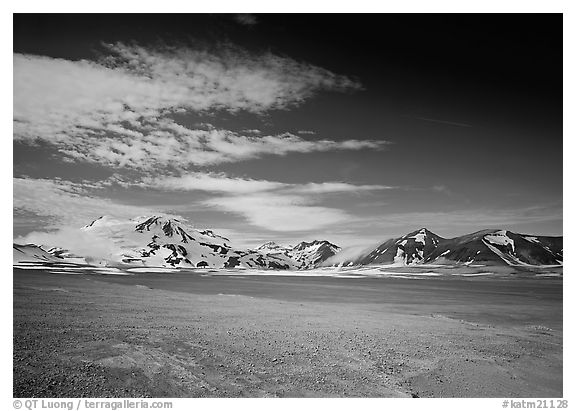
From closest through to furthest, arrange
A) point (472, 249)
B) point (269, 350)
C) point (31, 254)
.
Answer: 1. point (269, 350)
2. point (31, 254)
3. point (472, 249)

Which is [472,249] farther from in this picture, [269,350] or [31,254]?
[31,254]

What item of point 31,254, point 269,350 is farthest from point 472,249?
point 31,254

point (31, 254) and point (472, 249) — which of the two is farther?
point (472, 249)

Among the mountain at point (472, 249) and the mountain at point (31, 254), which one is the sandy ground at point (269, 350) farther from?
the mountain at point (472, 249)

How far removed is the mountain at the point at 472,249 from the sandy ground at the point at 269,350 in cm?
78

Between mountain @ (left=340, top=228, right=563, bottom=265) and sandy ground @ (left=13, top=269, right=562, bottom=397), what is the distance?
782mm

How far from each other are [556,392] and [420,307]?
4.02 metres

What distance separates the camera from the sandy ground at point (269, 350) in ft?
15.4

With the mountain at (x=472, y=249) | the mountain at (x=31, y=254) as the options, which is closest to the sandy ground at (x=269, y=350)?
the mountain at (x=31, y=254)

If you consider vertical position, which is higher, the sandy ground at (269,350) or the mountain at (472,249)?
the mountain at (472,249)

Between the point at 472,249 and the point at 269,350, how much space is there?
6.29 metres

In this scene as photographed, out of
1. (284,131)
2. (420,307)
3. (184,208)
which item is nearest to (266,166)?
(284,131)

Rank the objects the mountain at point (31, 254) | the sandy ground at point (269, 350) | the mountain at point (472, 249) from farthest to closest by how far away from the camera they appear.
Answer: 1. the mountain at point (472, 249)
2. the mountain at point (31, 254)
3. the sandy ground at point (269, 350)

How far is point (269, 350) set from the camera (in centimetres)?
539
